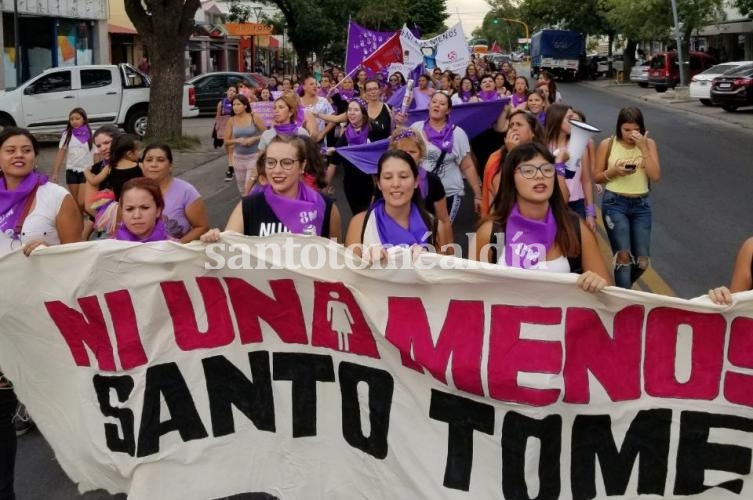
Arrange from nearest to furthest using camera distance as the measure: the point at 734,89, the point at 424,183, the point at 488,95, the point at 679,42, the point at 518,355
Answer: the point at 518,355 → the point at 424,183 → the point at 488,95 → the point at 734,89 → the point at 679,42

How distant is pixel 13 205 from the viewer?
4395 mm

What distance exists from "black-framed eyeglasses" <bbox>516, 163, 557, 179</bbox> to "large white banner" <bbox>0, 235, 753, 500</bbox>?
610mm

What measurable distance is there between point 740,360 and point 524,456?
91 cm

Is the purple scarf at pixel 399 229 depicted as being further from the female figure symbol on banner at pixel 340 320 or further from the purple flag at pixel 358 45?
the purple flag at pixel 358 45

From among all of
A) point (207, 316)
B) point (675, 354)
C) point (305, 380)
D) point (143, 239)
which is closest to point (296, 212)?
point (143, 239)

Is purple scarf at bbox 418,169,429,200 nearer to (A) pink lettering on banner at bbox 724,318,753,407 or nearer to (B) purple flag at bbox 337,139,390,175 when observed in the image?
(A) pink lettering on banner at bbox 724,318,753,407

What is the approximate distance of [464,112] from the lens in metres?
10.2

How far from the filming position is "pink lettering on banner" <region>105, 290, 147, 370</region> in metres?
3.88

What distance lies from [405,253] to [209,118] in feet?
83.3

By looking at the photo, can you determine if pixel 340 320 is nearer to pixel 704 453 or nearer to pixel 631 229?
pixel 704 453

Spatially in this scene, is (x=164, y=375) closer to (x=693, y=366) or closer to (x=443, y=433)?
(x=443, y=433)

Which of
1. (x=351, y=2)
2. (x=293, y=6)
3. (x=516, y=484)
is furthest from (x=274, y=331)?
(x=351, y=2)

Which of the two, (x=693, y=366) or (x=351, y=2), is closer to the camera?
(x=693, y=366)

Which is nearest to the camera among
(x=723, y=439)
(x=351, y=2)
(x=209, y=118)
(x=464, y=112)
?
(x=723, y=439)
